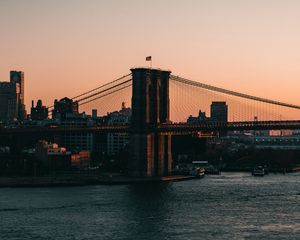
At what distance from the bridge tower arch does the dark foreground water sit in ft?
25.0

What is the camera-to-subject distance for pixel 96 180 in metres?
87.8

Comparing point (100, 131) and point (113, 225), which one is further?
Answer: point (100, 131)

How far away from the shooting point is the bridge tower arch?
291 ft

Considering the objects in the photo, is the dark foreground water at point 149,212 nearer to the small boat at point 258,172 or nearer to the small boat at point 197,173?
the small boat at point 197,173

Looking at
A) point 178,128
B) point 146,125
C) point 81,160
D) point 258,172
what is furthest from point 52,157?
point 258,172

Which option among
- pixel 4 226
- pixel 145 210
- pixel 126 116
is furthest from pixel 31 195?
pixel 126 116

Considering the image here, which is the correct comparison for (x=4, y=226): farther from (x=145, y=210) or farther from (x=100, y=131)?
(x=100, y=131)

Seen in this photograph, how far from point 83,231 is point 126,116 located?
390 feet

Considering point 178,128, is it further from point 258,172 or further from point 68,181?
point 258,172

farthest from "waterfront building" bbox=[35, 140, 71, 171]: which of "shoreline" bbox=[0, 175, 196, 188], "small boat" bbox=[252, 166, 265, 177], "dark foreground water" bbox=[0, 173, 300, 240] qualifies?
"dark foreground water" bbox=[0, 173, 300, 240]

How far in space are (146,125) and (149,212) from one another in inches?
1194

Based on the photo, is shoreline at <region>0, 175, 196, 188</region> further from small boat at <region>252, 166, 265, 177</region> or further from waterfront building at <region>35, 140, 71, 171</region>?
small boat at <region>252, 166, 265, 177</region>

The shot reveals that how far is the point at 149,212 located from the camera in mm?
59125

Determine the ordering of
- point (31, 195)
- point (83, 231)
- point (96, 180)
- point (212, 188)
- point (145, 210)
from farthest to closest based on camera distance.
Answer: point (96, 180) < point (212, 188) < point (31, 195) < point (145, 210) < point (83, 231)
